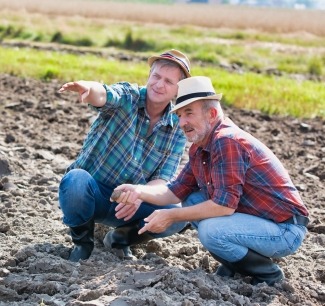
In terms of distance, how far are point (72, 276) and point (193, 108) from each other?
3.88ft

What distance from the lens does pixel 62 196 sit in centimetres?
534

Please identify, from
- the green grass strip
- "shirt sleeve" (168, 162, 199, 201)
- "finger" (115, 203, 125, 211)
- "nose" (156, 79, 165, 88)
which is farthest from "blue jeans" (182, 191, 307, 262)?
the green grass strip

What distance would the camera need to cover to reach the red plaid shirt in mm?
4730

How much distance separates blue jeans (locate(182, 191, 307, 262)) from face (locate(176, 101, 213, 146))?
0.48 meters

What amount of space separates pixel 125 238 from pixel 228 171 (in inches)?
42.3

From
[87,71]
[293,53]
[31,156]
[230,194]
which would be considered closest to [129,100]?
[230,194]

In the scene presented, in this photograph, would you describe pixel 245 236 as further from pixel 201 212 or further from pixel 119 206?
pixel 119 206

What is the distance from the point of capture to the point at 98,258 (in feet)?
17.6

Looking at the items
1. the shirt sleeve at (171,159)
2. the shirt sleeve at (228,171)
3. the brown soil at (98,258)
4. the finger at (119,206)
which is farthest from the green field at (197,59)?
the shirt sleeve at (228,171)

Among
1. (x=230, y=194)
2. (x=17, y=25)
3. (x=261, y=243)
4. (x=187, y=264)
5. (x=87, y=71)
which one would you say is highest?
(x=230, y=194)

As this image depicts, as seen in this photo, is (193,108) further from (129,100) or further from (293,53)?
(293,53)

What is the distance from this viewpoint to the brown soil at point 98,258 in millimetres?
4512

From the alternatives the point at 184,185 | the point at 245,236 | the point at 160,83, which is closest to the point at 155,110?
the point at 160,83

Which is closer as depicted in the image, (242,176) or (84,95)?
(242,176)
